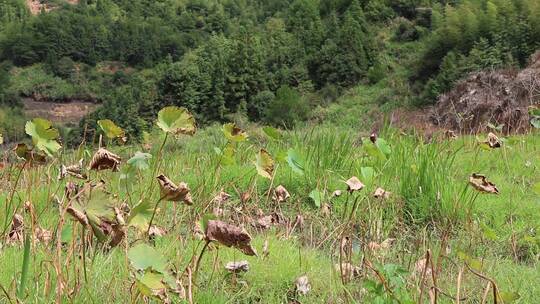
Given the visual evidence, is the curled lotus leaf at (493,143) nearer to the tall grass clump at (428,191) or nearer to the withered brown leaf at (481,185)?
the tall grass clump at (428,191)

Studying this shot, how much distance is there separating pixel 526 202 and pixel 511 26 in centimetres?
1846

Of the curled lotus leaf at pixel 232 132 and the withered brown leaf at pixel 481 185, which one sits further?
the curled lotus leaf at pixel 232 132

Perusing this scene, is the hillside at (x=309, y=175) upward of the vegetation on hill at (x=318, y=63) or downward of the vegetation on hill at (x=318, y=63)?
upward

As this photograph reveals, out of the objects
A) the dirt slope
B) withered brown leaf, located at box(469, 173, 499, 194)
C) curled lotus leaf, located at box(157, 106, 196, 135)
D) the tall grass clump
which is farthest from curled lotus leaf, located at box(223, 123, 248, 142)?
the dirt slope

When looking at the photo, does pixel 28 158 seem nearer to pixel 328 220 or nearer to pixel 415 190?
pixel 328 220

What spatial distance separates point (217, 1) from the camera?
3125 inches

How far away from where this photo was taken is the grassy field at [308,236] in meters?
1.33

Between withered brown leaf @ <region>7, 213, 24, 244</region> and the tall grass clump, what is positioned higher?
withered brown leaf @ <region>7, 213, 24, 244</region>

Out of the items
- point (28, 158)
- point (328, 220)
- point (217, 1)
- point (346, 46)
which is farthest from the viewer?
point (217, 1)

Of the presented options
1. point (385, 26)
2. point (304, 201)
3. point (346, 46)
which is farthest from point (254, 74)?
point (304, 201)

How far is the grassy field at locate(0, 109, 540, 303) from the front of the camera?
1.33 meters

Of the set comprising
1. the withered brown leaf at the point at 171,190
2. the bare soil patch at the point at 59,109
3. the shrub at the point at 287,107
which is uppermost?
the withered brown leaf at the point at 171,190

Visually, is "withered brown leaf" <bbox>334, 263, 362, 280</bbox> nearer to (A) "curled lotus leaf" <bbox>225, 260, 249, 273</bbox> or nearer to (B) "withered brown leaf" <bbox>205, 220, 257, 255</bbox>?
(A) "curled lotus leaf" <bbox>225, 260, 249, 273</bbox>

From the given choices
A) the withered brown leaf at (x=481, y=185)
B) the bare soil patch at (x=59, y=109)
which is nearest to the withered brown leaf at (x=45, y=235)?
the withered brown leaf at (x=481, y=185)
